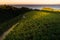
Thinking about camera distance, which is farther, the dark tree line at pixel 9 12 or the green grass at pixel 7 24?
the dark tree line at pixel 9 12

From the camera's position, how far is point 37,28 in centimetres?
161

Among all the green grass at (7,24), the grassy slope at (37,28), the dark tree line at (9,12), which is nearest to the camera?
the grassy slope at (37,28)

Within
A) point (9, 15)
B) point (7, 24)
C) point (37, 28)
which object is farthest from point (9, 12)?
point (37, 28)

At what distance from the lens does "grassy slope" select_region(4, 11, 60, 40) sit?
1.54m

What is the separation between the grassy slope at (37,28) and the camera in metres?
1.54

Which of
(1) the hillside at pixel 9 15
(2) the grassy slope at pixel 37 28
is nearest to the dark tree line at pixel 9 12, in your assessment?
(1) the hillside at pixel 9 15

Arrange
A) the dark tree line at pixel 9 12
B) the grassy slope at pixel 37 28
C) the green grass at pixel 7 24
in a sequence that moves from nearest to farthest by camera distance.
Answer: the grassy slope at pixel 37 28 → the green grass at pixel 7 24 → the dark tree line at pixel 9 12

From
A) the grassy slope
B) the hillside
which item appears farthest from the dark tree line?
the grassy slope

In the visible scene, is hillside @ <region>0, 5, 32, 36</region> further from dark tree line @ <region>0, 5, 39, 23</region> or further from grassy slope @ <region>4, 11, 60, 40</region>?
grassy slope @ <region>4, 11, 60, 40</region>


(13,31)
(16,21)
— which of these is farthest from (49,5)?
(13,31)

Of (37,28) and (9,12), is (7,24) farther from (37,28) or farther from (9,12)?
(37,28)

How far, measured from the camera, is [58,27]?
1.61 m

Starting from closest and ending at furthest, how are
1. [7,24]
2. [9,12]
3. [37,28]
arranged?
[37,28] < [7,24] < [9,12]

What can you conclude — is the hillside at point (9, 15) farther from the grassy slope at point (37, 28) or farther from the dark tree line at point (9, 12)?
the grassy slope at point (37, 28)
